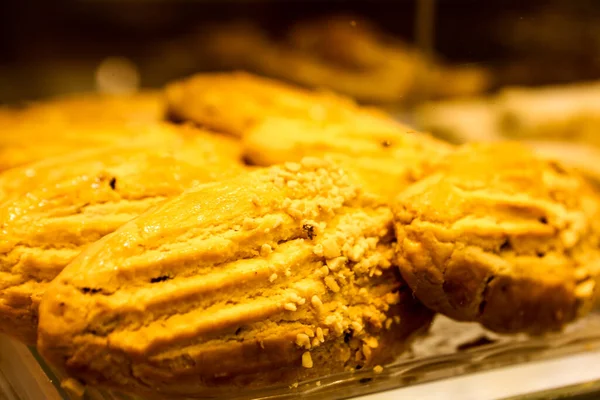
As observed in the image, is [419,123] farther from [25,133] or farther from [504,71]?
[25,133]

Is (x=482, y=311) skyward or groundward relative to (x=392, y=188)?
groundward

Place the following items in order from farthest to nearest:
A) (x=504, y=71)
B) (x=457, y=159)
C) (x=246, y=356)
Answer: (x=504, y=71)
(x=457, y=159)
(x=246, y=356)

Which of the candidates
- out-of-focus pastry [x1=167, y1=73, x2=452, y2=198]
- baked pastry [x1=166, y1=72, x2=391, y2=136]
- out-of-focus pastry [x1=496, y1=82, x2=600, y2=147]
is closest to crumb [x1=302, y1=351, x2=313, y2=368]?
out-of-focus pastry [x1=167, y1=73, x2=452, y2=198]

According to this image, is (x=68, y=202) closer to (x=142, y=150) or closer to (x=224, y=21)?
(x=142, y=150)

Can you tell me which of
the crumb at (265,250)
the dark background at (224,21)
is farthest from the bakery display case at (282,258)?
the dark background at (224,21)

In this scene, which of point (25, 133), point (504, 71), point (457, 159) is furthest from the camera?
point (504, 71)

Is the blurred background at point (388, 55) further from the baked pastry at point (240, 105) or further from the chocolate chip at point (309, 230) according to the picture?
the chocolate chip at point (309, 230)

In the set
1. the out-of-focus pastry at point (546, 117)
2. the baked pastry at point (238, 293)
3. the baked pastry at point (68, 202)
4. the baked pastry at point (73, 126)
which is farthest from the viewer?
the out-of-focus pastry at point (546, 117)

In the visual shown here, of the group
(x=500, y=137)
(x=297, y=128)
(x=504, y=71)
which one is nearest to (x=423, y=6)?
(x=504, y=71)

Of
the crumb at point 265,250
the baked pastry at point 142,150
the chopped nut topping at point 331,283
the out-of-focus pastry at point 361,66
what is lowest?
the chopped nut topping at point 331,283
